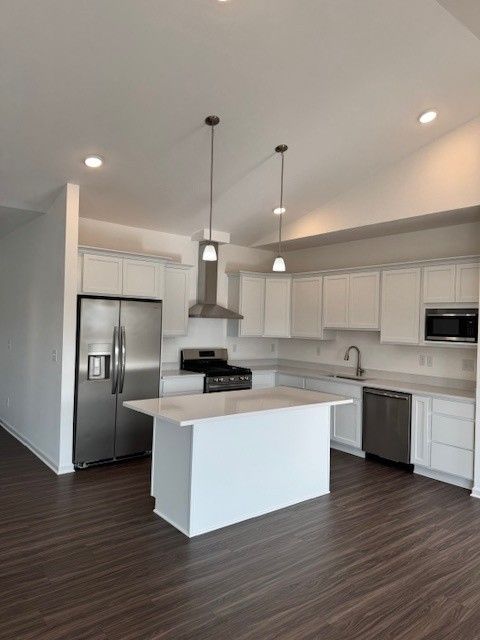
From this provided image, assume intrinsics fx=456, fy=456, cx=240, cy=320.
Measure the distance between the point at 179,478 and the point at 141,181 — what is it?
9.72ft

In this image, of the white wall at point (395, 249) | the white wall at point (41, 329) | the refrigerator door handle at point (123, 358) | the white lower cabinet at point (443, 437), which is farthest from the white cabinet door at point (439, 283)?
the white wall at point (41, 329)

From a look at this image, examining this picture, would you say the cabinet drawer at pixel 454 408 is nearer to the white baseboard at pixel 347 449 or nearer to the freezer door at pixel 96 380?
the white baseboard at pixel 347 449

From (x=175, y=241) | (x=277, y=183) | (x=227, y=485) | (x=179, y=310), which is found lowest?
(x=227, y=485)

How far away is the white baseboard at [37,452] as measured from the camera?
4.59m

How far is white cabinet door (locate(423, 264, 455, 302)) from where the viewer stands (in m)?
4.71

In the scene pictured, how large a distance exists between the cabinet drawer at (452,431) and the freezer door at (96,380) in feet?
11.1

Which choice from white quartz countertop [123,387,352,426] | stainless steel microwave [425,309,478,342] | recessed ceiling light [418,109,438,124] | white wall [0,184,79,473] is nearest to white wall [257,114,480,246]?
recessed ceiling light [418,109,438,124]

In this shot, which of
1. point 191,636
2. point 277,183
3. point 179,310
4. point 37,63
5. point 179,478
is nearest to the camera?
point 191,636

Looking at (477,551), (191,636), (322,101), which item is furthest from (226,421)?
(322,101)

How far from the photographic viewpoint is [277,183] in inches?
204

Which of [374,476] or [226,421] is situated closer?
[226,421]

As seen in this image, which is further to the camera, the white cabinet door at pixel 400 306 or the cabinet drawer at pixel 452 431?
the white cabinet door at pixel 400 306

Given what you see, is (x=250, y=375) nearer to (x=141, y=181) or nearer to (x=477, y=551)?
(x=141, y=181)

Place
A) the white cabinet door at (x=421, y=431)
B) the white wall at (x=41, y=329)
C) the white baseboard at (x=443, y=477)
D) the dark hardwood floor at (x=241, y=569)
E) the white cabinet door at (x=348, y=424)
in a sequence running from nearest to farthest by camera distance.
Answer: the dark hardwood floor at (x=241, y=569)
the white baseboard at (x=443, y=477)
the white wall at (x=41, y=329)
the white cabinet door at (x=421, y=431)
the white cabinet door at (x=348, y=424)
